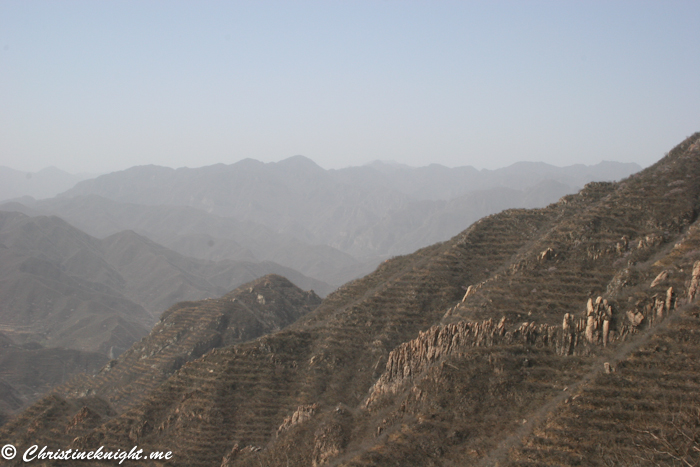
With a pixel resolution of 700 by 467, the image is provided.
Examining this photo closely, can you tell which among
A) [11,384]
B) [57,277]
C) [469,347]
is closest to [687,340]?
[469,347]

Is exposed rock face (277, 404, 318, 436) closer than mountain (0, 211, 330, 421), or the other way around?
exposed rock face (277, 404, 318, 436)

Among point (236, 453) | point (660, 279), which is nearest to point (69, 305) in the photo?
point (236, 453)

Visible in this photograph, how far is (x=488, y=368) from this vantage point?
108 ft

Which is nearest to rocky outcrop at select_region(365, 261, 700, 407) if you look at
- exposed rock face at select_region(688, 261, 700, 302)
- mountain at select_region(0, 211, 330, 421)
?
exposed rock face at select_region(688, 261, 700, 302)

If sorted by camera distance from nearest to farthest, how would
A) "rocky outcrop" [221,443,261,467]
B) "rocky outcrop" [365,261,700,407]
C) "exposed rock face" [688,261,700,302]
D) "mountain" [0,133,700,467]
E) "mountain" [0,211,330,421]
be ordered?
"mountain" [0,133,700,467]
"exposed rock face" [688,261,700,302]
"rocky outcrop" [365,261,700,407]
"rocky outcrop" [221,443,261,467]
"mountain" [0,211,330,421]

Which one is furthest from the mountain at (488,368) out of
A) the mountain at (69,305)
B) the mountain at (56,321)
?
the mountain at (69,305)

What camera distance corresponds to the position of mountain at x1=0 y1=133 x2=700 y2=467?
25922 millimetres

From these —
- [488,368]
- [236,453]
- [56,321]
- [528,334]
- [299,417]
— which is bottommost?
[56,321]

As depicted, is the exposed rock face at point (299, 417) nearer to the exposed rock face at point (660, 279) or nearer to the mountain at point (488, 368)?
the mountain at point (488, 368)

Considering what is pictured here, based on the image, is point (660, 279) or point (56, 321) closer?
point (660, 279)

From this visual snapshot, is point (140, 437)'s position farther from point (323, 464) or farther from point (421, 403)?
point (421, 403)

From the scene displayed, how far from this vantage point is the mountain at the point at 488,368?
25.9 m

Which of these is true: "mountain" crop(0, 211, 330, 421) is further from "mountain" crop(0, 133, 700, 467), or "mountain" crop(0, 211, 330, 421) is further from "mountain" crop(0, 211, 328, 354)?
"mountain" crop(0, 133, 700, 467)

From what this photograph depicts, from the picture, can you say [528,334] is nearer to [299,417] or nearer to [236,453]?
[299,417]
